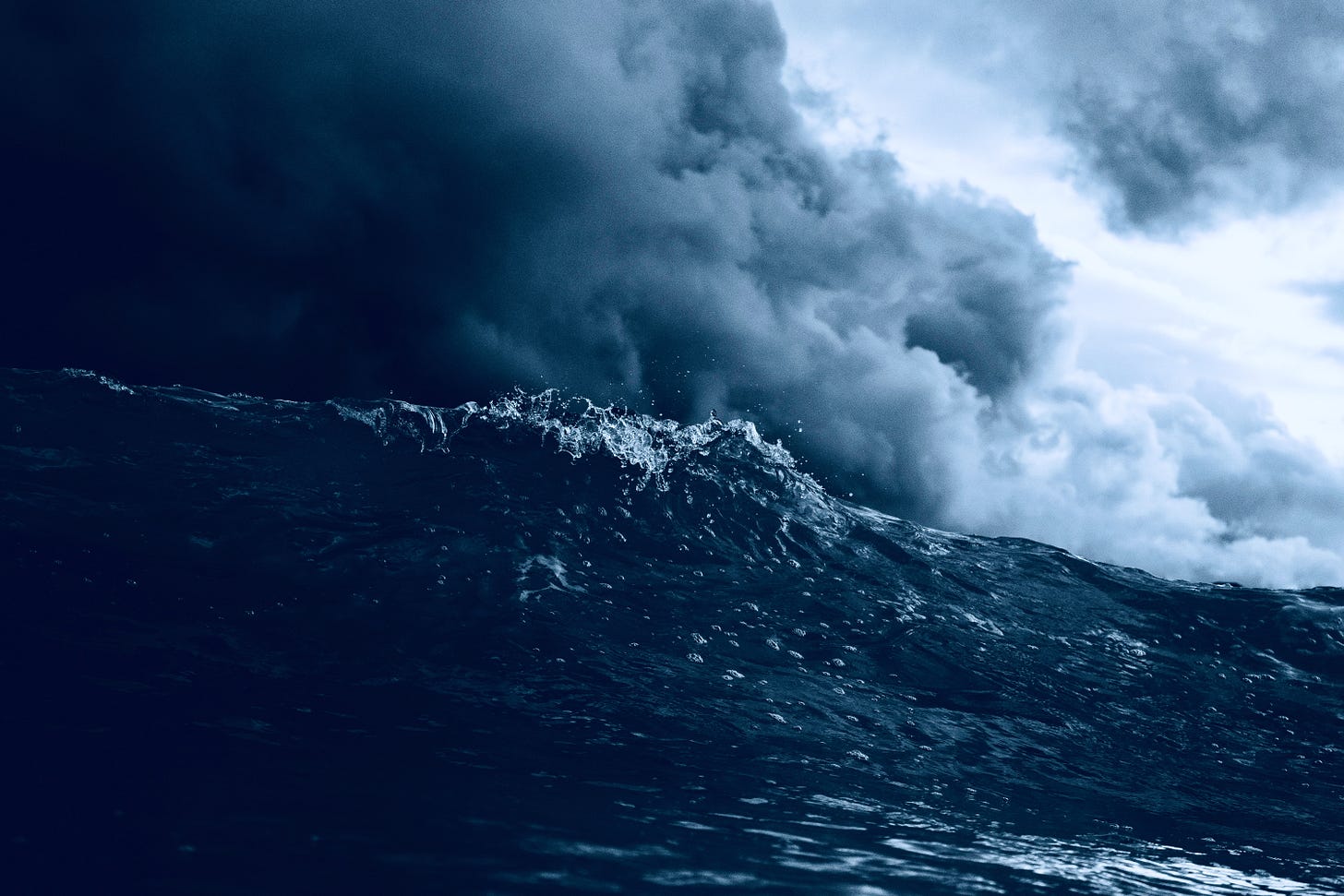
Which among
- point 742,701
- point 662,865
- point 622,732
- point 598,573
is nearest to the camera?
point 662,865

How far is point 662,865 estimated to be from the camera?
500 cm

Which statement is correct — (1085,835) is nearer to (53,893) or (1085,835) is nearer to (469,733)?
(469,733)

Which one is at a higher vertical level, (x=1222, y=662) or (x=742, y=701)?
(x=1222, y=662)

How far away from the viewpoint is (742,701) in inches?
446

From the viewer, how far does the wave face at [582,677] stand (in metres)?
5.24

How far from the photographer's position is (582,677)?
11.3 metres

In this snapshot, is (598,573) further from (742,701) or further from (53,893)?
(53,893)

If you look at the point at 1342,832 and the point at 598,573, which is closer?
the point at 1342,832

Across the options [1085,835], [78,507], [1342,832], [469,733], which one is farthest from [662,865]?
[78,507]

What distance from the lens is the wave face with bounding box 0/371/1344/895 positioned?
5238 millimetres

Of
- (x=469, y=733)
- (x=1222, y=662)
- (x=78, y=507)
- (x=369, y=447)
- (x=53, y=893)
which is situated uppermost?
(x=369, y=447)

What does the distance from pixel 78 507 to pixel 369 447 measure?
7.59 meters

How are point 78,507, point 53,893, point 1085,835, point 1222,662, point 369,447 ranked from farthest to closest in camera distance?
point 369,447
point 1222,662
point 78,507
point 1085,835
point 53,893

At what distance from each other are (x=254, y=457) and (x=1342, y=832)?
72.0 feet
